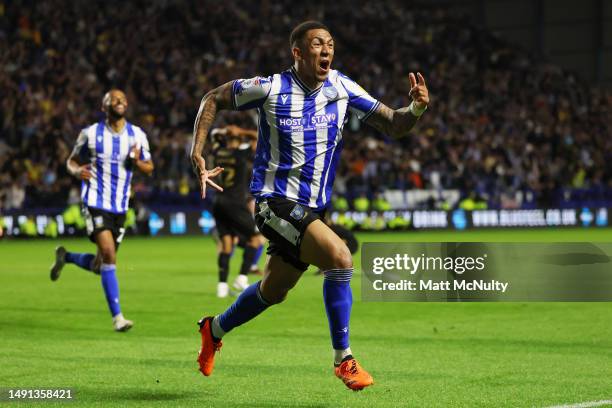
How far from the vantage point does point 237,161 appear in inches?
591

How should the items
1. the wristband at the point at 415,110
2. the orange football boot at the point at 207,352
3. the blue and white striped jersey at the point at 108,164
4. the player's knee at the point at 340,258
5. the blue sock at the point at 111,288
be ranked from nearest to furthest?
the player's knee at the point at 340,258 < the wristband at the point at 415,110 < the orange football boot at the point at 207,352 < the blue sock at the point at 111,288 < the blue and white striped jersey at the point at 108,164

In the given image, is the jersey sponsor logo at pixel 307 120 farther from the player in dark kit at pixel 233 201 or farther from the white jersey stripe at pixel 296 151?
the player in dark kit at pixel 233 201

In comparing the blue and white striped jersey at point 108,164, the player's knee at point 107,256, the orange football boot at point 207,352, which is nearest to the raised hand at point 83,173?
the blue and white striped jersey at point 108,164

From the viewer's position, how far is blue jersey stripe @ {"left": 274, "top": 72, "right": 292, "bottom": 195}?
6.74m

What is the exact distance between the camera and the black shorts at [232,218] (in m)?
14.9

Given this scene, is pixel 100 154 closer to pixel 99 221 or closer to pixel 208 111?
pixel 99 221

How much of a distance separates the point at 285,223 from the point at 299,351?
261 cm

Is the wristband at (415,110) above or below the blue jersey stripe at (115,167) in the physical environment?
above

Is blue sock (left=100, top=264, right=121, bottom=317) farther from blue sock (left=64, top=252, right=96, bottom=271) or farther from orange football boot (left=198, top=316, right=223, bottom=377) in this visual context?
orange football boot (left=198, top=316, right=223, bottom=377)

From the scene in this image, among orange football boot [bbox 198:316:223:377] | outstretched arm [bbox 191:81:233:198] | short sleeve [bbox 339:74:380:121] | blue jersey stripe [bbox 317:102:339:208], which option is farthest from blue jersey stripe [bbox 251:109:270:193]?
orange football boot [bbox 198:316:223:377]

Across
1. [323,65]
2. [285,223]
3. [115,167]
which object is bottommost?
[285,223]

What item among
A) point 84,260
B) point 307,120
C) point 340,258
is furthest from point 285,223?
point 84,260

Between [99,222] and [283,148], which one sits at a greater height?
[283,148]

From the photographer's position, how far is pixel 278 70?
36.1 meters
